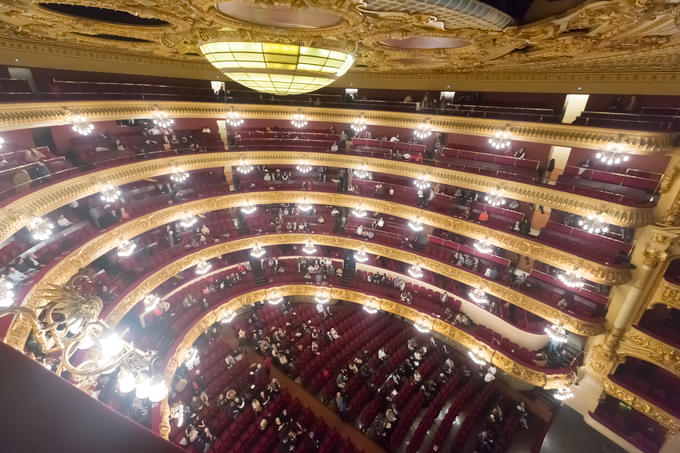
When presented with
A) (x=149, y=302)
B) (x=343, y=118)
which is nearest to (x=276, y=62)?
(x=149, y=302)

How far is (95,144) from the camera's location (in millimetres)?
16828

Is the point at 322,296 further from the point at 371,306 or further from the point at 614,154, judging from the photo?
the point at 614,154

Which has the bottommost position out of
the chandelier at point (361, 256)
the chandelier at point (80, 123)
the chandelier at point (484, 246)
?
the chandelier at point (361, 256)

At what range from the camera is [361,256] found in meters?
22.2

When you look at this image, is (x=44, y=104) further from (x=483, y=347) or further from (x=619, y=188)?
(x=619, y=188)

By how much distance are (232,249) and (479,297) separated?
51.4ft

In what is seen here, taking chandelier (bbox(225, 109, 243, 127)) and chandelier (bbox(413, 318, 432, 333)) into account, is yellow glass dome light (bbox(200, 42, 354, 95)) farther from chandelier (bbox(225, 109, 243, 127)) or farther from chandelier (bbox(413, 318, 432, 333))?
chandelier (bbox(413, 318, 432, 333))

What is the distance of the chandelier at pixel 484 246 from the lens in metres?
17.6

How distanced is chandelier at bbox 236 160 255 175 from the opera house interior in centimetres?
39

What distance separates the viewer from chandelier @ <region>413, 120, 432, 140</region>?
18.4 m

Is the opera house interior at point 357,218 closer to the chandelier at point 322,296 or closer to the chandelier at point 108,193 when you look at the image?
the chandelier at point 322,296

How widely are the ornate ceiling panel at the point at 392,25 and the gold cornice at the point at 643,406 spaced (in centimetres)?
1347

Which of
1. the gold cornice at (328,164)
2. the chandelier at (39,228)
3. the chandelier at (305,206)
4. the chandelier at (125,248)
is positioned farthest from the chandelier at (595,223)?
the chandelier at (39,228)

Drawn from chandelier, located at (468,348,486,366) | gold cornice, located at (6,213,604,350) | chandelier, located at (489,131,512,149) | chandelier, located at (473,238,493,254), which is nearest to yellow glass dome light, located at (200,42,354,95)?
gold cornice, located at (6,213,604,350)
